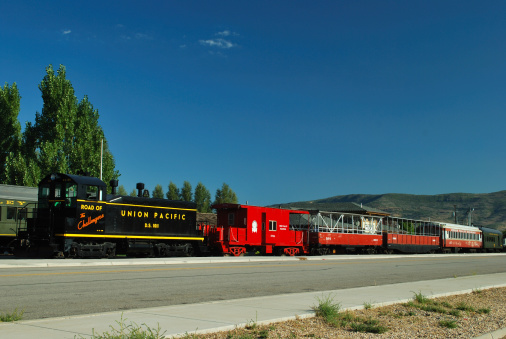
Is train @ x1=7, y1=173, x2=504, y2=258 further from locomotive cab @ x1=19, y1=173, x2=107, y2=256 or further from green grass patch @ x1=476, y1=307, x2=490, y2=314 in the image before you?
green grass patch @ x1=476, y1=307, x2=490, y2=314

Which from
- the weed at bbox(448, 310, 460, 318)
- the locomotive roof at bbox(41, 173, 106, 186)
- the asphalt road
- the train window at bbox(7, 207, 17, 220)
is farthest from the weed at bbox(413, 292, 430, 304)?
the train window at bbox(7, 207, 17, 220)

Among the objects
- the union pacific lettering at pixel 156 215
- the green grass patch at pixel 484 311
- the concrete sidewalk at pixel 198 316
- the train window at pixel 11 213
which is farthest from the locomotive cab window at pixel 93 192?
the green grass patch at pixel 484 311

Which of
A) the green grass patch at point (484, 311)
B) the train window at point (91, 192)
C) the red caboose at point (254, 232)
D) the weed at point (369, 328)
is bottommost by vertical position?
the green grass patch at point (484, 311)

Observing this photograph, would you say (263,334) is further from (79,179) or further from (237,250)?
(237,250)

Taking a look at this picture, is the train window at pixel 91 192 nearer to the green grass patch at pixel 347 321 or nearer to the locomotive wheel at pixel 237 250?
the locomotive wheel at pixel 237 250

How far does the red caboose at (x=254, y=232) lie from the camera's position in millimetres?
30359

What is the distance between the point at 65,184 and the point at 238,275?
1044cm

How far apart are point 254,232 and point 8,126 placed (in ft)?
81.3

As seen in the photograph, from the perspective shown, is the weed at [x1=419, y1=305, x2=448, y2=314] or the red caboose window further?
the red caboose window

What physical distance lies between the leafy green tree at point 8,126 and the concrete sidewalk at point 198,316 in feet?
122

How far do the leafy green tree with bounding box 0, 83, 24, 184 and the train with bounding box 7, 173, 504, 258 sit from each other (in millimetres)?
18182

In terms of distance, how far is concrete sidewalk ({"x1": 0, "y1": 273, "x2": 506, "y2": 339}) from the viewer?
682cm

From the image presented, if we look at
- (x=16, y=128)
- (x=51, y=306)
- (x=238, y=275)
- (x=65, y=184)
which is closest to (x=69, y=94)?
(x=16, y=128)

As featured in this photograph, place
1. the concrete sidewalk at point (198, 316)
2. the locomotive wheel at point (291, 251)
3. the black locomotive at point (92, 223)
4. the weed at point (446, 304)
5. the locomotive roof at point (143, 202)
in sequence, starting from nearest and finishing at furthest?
the concrete sidewalk at point (198, 316) → the weed at point (446, 304) → the black locomotive at point (92, 223) → the locomotive roof at point (143, 202) → the locomotive wheel at point (291, 251)
